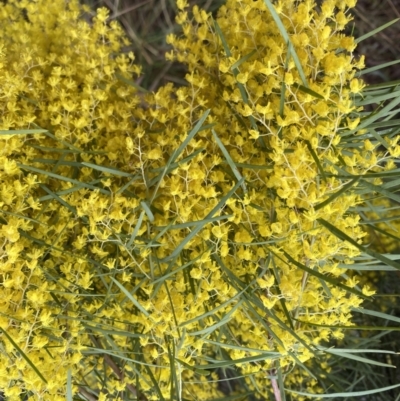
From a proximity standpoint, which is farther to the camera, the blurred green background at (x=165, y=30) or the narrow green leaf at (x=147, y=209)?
the blurred green background at (x=165, y=30)

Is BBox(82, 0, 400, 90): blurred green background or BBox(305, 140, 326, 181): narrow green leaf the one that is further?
BBox(82, 0, 400, 90): blurred green background

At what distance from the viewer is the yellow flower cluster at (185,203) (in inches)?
16.8

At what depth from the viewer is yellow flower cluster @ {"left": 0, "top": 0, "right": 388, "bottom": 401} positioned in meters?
0.43

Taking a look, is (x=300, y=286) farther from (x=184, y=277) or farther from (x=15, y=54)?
(x=15, y=54)

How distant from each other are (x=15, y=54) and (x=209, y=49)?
23 cm

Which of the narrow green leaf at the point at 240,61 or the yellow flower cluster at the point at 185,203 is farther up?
the narrow green leaf at the point at 240,61

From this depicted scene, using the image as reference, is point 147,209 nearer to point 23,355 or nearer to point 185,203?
point 185,203

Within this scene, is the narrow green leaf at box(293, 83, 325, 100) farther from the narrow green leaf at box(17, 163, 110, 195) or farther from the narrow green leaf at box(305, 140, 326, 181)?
the narrow green leaf at box(17, 163, 110, 195)

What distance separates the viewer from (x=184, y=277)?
18.6 inches

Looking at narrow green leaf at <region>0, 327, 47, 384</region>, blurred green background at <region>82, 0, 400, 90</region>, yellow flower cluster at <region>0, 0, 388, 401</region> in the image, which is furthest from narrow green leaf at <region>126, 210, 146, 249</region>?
blurred green background at <region>82, 0, 400, 90</region>

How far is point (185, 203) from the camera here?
457 millimetres

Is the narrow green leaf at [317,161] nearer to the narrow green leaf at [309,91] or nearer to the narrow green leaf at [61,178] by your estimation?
the narrow green leaf at [309,91]

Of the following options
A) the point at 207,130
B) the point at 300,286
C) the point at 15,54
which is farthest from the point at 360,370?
the point at 15,54

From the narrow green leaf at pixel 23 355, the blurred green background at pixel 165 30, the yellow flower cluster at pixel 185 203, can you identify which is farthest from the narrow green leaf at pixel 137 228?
the blurred green background at pixel 165 30
